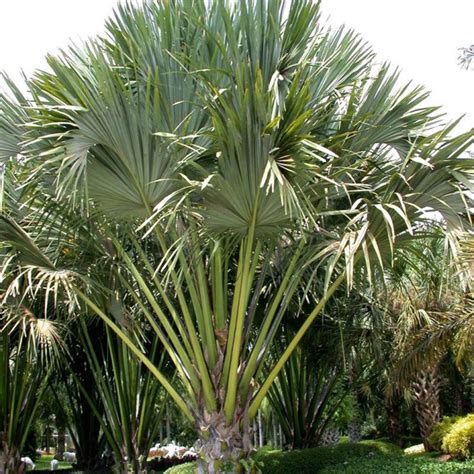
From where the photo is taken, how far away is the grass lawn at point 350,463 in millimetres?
8289

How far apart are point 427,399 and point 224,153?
11795 millimetres

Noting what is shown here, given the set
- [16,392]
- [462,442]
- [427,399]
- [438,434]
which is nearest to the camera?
[16,392]

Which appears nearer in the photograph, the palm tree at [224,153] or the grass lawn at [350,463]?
the palm tree at [224,153]

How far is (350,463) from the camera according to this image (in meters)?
9.06

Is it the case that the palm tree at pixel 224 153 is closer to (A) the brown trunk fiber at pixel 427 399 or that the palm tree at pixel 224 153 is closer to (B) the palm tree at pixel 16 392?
(B) the palm tree at pixel 16 392

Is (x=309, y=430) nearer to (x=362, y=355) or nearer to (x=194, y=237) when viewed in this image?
(x=362, y=355)

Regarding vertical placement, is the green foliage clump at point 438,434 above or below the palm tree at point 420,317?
below

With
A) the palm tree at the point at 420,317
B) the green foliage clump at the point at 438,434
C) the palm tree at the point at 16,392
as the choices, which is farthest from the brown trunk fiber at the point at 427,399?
the palm tree at the point at 16,392

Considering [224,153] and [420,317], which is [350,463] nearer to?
[420,317]

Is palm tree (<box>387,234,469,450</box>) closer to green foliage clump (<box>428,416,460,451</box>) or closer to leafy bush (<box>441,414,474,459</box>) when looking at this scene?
leafy bush (<box>441,414,474,459</box>)

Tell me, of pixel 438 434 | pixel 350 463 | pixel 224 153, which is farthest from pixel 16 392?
pixel 438 434

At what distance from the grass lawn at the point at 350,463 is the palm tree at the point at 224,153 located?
6.21ft

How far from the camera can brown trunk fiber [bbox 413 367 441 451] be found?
14891mm

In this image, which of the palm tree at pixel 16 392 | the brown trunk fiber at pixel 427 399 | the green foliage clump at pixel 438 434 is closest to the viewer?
the palm tree at pixel 16 392
